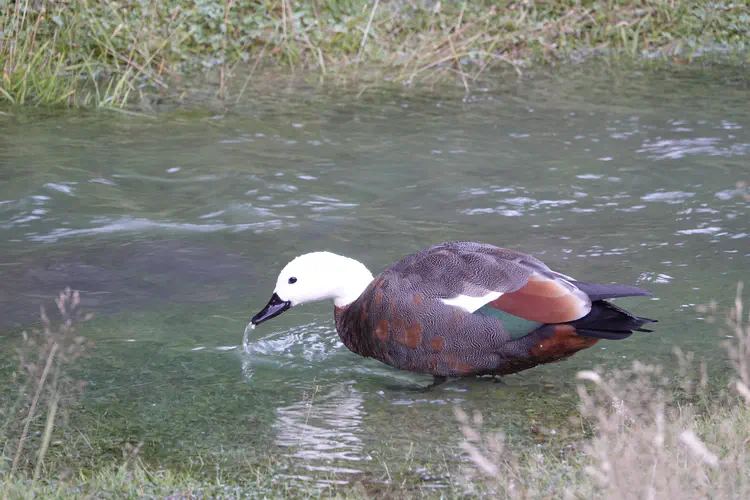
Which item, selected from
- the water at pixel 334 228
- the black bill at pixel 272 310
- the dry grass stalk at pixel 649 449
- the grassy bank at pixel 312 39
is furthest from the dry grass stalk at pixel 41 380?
the grassy bank at pixel 312 39

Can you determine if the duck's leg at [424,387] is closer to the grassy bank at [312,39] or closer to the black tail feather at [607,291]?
the black tail feather at [607,291]

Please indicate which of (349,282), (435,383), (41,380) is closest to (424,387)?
(435,383)

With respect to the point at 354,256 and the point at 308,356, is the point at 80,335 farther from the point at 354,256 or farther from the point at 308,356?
the point at 354,256

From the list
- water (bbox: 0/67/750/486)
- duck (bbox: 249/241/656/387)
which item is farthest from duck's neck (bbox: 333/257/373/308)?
water (bbox: 0/67/750/486)

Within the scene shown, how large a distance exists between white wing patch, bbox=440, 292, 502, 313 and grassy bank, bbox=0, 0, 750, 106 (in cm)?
627

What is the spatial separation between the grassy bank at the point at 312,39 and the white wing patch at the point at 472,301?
6.27 meters

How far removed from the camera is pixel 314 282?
4965mm

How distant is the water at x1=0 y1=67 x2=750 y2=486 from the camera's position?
14.4ft

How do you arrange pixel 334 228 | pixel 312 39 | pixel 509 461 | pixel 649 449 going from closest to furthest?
pixel 649 449
pixel 509 461
pixel 334 228
pixel 312 39

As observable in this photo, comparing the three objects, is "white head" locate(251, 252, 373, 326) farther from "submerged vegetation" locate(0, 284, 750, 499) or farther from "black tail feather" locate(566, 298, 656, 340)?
"black tail feather" locate(566, 298, 656, 340)

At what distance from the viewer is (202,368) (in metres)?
4.94

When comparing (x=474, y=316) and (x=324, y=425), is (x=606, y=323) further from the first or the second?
(x=324, y=425)

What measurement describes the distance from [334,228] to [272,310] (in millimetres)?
2288

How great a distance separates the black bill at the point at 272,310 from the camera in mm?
4965
